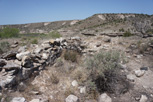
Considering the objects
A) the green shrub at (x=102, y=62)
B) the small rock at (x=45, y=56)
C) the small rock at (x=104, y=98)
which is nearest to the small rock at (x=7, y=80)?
the small rock at (x=45, y=56)

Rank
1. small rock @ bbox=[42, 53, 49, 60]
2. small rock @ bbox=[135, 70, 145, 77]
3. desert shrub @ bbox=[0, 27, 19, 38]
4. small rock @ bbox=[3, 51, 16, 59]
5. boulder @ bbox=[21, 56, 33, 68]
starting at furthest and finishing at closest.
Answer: desert shrub @ bbox=[0, 27, 19, 38] → small rock @ bbox=[42, 53, 49, 60] → small rock @ bbox=[135, 70, 145, 77] → small rock @ bbox=[3, 51, 16, 59] → boulder @ bbox=[21, 56, 33, 68]

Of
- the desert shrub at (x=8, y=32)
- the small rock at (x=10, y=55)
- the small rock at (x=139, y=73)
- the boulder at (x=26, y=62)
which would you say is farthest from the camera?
the desert shrub at (x=8, y=32)

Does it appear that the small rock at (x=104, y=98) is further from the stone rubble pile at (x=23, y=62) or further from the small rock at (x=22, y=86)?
the stone rubble pile at (x=23, y=62)

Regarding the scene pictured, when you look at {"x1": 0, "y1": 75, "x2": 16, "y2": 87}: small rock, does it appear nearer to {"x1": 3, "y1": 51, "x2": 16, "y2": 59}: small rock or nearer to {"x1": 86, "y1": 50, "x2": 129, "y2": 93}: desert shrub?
{"x1": 3, "y1": 51, "x2": 16, "y2": 59}: small rock

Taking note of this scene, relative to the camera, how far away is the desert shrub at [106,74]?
2.94m

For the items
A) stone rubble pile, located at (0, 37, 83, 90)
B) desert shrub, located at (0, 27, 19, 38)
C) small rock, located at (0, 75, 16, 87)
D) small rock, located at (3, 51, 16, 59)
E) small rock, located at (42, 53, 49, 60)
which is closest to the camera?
small rock, located at (0, 75, 16, 87)

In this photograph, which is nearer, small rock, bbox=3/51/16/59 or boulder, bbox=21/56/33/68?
boulder, bbox=21/56/33/68

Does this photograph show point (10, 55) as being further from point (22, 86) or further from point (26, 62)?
point (22, 86)

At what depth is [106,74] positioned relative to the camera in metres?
3.15

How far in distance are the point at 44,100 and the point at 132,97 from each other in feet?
7.29

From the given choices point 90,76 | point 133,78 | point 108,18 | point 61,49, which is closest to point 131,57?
point 133,78

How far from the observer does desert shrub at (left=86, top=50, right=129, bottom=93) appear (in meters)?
2.94

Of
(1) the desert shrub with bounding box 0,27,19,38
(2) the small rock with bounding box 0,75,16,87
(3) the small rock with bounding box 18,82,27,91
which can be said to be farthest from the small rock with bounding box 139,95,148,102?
(1) the desert shrub with bounding box 0,27,19,38

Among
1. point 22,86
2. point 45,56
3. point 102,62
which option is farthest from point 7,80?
point 102,62
